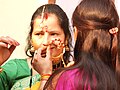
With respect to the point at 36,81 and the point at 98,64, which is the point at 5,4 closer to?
the point at 36,81

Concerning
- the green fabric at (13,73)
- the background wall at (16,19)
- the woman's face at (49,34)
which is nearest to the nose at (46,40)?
the woman's face at (49,34)

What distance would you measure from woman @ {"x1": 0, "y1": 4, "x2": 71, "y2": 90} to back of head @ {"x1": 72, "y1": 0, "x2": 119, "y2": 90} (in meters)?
0.28

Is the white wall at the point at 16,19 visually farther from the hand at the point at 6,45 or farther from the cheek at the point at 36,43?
the hand at the point at 6,45

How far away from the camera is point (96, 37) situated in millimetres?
1248

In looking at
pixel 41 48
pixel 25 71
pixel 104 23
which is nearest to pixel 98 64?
pixel 104 23

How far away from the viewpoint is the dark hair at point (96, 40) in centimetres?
121

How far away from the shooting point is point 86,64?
3.97 ft

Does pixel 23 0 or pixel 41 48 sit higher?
pixel 23 0

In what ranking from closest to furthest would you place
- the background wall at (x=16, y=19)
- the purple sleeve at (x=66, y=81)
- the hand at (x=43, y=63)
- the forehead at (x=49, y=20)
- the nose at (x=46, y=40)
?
the purple sleeve at (x=66, y=81), the hand at (x=43, y=63), the nose at (x=46, y=40), the forehead at (x=49, y=20), the background wall at (x=16, y=19)

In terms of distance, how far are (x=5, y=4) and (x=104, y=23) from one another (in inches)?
49.1

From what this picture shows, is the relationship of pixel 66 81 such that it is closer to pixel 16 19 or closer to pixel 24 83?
pixel 24 83

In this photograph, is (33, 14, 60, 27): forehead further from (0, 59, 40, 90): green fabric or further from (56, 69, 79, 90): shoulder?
(56, 69, 79, 90): shoulder

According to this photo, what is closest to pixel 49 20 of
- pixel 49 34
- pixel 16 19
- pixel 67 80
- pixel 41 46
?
pixel 49 34

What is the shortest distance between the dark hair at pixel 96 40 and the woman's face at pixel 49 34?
0.31 m
